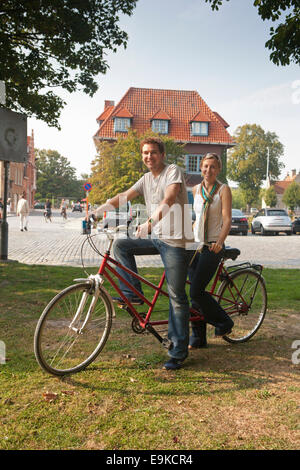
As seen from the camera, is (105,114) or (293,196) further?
(293,196)

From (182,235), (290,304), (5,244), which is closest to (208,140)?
(5,244)

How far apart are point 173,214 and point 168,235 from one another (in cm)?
18

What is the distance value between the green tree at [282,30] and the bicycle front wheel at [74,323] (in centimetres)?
629

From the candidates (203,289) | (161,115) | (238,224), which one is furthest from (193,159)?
(203,289)

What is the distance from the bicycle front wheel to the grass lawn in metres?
0.14

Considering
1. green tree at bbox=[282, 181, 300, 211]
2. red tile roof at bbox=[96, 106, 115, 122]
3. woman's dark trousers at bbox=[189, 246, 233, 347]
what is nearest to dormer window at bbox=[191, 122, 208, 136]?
red tile roof at bbox=[96, 106, 115, 122]

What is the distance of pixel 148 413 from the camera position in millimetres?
2889

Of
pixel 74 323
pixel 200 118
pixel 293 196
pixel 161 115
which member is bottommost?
pixel 74 323

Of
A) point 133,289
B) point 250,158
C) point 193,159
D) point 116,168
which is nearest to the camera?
point 133,289

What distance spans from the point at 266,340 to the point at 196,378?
140 cm

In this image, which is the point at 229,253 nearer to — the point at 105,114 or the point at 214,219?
the point at 214,219

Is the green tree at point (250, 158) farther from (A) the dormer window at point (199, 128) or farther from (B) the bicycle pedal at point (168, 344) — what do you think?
(B) the bicycle pedal at point (168, 344)

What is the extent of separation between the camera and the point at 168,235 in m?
3.59

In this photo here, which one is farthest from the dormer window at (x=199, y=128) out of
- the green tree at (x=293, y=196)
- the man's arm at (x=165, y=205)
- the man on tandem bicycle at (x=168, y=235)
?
the man's arm at (x=165, y=205)
